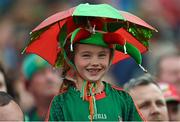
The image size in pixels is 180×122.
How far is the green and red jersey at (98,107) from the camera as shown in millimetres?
7406

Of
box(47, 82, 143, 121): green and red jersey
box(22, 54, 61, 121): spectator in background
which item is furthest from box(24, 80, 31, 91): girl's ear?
box(47, 82, 143, 121): green and red jersey

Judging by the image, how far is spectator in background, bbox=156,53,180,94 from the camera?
40.8ft

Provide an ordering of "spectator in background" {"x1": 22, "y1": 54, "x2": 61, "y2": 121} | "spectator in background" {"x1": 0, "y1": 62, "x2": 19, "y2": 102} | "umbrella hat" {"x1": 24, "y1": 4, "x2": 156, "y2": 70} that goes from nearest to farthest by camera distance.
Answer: "umbrella hat" {"x1": 24, "y1": 4, "x2": 156, "y2": 70} → "spectator in background" {"x1": 0, "y1": 62, "x2": 19, "y2": 102} → "spectator in background" {"x1": 22, "y1": 54, "x2": 61, "y2": 121}

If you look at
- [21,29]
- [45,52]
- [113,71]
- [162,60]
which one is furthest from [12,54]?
[45,52]

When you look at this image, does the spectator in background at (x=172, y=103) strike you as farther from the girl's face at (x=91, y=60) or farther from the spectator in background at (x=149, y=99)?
the girl's face at (x=91, y=60)

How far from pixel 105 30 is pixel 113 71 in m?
6.19

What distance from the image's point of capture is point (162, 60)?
42.4 feet

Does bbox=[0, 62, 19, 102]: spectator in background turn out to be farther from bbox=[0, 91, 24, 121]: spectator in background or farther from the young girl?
the young girl

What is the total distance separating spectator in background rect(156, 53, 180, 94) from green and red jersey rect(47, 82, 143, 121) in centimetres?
476

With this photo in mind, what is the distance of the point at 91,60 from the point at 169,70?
528cm

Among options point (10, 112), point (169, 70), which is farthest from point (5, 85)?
point (169, 70)

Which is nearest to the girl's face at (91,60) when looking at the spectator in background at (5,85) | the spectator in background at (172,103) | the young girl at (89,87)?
the young girl at (89,87)

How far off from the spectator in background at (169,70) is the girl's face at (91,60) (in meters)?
4.92

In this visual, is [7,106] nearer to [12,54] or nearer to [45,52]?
[45,52]
